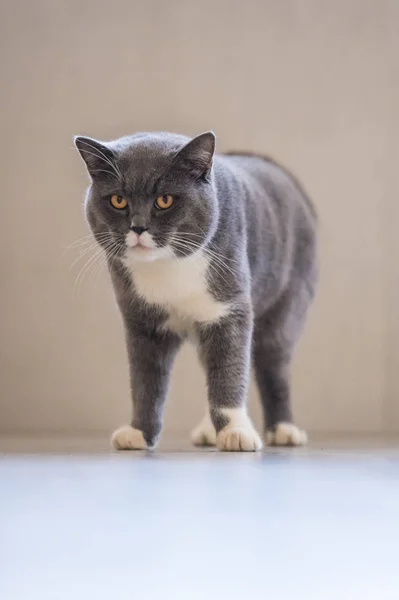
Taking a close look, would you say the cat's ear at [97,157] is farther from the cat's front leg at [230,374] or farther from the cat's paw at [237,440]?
the cat's paw at [237,440]

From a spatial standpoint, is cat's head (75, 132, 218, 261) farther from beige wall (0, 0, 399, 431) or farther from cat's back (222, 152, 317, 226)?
beige wall (0, 0, 399, 431)

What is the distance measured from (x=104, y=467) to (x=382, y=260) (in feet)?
7.23

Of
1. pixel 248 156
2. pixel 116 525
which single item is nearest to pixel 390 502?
pixel 116 525

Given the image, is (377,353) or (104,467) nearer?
(104,467)

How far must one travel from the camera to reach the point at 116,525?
1049 mm

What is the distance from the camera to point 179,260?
6.34 ft

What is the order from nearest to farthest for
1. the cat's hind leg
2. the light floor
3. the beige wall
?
1. the light floor
2. the cat's hind leg
3. the beige wall

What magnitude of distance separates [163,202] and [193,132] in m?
1.71

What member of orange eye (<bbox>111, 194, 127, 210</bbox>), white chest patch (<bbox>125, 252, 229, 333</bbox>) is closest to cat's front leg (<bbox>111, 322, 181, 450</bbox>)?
white chest patch (<bbox>125, 252, 229, 333</bbox>)

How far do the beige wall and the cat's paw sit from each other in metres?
1.54

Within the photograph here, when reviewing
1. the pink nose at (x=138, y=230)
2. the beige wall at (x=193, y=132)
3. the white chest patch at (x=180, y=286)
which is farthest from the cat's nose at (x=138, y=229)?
the beige wall at (x=193, y=132)

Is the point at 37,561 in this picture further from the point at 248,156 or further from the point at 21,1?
the point at 21,1

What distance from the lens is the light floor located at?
0.79m

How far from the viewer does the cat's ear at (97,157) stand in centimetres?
188
